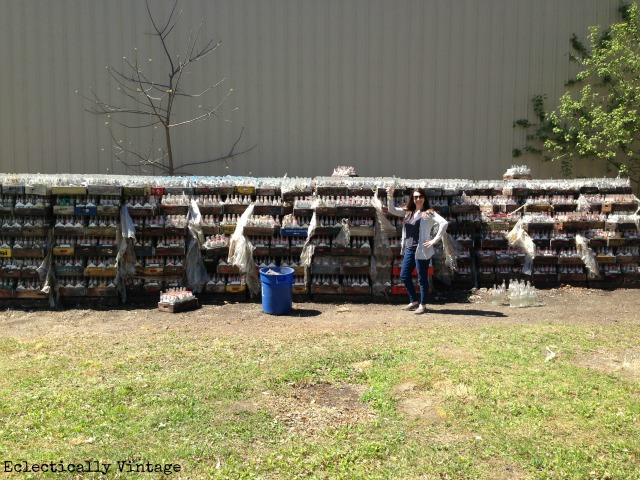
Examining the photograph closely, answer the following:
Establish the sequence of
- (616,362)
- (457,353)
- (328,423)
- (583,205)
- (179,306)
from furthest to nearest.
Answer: (583,205) < (179,306) < (457,353) < (616,362) < (328,423)

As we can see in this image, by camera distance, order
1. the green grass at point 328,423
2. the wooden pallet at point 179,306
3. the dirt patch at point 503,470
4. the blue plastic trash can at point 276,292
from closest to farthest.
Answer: the dirt patch at point 503,470 < the green grass at point 328,423 < the blue plastic trash can at point 276,292 < the wooden pallet at point 179,306

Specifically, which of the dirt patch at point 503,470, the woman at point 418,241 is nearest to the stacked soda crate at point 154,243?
the woman at point 418,241

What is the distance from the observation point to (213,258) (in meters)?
9.72

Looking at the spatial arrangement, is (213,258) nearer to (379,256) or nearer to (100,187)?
(100,187)

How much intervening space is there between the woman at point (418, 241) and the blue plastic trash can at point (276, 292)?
5.55 ft

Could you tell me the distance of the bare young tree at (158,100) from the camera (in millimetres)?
13352

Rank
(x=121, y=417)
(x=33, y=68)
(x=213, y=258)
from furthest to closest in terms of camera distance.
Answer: (x=33, y=68) → (x=213, y=258) → (x=121, y=417)

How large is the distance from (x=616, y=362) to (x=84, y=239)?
24.0ft

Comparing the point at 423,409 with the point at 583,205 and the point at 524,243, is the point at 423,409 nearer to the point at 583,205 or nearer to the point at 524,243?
the point at 524,243

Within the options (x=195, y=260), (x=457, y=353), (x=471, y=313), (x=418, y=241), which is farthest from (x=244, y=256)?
(x=457, y=353)

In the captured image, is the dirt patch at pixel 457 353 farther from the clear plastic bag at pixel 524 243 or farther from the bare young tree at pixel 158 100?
the bare young tree at pixel 158 100

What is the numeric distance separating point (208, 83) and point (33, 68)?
3.71 m

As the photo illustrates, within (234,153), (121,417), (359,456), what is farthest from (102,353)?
(234,153)

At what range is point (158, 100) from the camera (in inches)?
533
